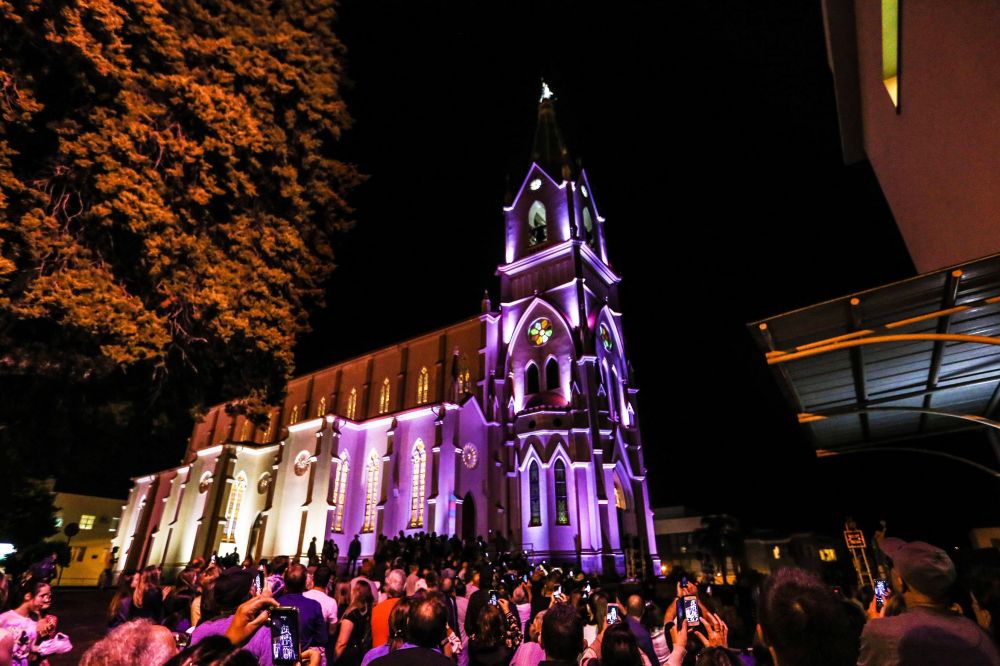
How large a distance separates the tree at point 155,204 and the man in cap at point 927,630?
10.2 meters

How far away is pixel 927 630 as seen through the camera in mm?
2500

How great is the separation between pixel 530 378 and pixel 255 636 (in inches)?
1056

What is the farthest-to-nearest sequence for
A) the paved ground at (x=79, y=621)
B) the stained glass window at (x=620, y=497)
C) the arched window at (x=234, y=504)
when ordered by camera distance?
the arched window at (x=234, y=504) → the stained glass window at (x=620, y=497) → the paved ground at (x=79, y=621)

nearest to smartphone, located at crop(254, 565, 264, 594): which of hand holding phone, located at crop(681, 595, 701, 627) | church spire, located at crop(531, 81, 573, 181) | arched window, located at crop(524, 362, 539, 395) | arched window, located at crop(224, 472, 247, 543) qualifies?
hand holding phone, located at crop(681, 595, 701, 627)

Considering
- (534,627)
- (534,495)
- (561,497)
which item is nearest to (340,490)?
(534,495)

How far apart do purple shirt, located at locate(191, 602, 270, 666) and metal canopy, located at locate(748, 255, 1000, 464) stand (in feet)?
20.1

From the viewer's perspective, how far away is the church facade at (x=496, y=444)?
83.9ft

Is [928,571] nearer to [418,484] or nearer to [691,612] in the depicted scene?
[691,612]

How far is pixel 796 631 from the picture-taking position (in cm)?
185

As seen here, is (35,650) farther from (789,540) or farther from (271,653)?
(789,540)

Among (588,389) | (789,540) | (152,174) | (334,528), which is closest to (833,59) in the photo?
(152,174)

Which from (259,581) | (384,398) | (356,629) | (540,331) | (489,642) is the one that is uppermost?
(540,331)

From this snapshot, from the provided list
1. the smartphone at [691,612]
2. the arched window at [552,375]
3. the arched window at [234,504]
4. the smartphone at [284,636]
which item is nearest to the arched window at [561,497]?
the arched window at [552,375]

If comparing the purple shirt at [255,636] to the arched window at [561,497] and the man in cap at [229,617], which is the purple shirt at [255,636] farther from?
the arched window at [561,497]
